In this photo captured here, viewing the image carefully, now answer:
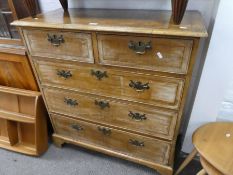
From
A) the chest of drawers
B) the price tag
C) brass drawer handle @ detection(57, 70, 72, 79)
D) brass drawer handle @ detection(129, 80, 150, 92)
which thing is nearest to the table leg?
the chest of drawers

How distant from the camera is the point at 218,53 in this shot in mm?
1026

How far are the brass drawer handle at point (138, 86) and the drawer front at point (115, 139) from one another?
0.34 metres

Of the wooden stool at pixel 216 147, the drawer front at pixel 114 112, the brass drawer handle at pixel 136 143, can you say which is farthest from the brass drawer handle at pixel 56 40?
the wooden stool at pixel 216 147

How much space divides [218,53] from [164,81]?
0.33 metres

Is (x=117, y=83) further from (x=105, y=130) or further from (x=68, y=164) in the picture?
(x=68, y=164)

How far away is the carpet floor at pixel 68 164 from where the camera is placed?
→ 4.61ft

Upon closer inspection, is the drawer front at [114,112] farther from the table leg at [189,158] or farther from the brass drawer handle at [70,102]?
the table leg at [189,158]

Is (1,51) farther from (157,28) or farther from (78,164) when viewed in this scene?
(157,28)

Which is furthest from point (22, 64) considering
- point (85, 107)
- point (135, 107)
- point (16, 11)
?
point (135, 107)

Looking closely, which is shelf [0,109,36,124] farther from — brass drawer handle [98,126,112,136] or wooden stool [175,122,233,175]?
wooden stool [175,122,233,175]

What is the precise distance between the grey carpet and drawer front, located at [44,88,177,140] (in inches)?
14.9

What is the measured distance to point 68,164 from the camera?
1.46 m

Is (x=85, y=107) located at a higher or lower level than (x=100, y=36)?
lower

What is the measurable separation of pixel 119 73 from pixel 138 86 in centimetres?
11
